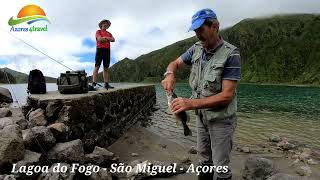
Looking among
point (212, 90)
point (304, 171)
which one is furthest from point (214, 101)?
point (304, 171)

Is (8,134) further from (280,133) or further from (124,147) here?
(280,133)

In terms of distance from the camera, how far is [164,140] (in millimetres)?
14297

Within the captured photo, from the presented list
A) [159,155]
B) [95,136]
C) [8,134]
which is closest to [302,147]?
[159,155]

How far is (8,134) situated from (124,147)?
5.28 meters

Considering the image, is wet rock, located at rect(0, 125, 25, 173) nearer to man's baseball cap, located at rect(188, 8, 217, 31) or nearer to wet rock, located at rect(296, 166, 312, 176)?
man's baseball cap, located at rect(188, 8, 217, 31)

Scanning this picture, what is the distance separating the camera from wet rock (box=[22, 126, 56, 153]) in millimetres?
7773

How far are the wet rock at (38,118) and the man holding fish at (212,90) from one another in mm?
5085

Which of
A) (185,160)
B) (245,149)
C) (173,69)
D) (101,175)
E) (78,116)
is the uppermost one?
(173,69)

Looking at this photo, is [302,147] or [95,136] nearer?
[95,136]

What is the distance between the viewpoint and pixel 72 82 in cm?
1137

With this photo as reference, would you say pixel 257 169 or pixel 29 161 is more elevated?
pixel 29 161

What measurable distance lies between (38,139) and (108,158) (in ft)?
6.65

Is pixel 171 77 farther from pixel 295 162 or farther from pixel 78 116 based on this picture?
pixel 295 162

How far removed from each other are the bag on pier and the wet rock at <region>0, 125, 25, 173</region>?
3940 millimetres
